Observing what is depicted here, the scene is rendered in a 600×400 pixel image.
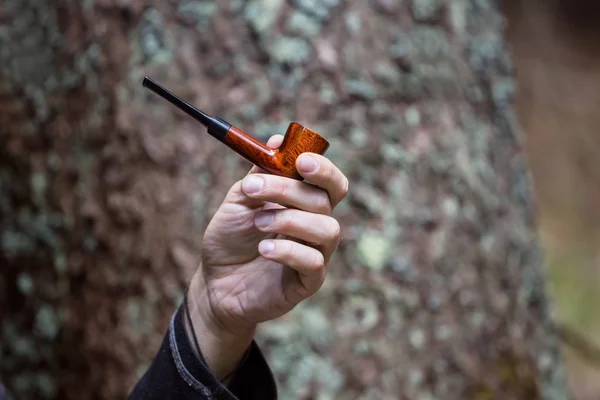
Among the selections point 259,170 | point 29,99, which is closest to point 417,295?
point 259,170

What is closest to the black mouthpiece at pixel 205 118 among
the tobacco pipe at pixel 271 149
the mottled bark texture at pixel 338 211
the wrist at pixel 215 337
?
the tobacco pipe at pixel 271 149

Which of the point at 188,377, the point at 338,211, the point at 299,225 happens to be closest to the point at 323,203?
the point at 299,225

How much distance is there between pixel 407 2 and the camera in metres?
1.33

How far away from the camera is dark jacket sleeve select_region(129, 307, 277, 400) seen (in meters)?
0.72

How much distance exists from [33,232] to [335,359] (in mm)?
663

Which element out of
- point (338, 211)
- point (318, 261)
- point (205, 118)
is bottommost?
point (338, 211)

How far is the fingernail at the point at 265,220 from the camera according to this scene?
63 cm

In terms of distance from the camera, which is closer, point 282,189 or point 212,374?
point 282,189

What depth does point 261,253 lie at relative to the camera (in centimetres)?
62

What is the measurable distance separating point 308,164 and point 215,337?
0.26m

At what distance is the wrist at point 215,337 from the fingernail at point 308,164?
234mm

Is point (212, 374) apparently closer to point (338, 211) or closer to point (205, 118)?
point (205, 118)

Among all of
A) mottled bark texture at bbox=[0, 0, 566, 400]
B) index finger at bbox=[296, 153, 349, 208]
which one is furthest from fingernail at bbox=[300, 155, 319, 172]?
mottled bark texture at bbox=[0, 0, 566, 400]

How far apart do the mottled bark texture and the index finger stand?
23.1 inches
